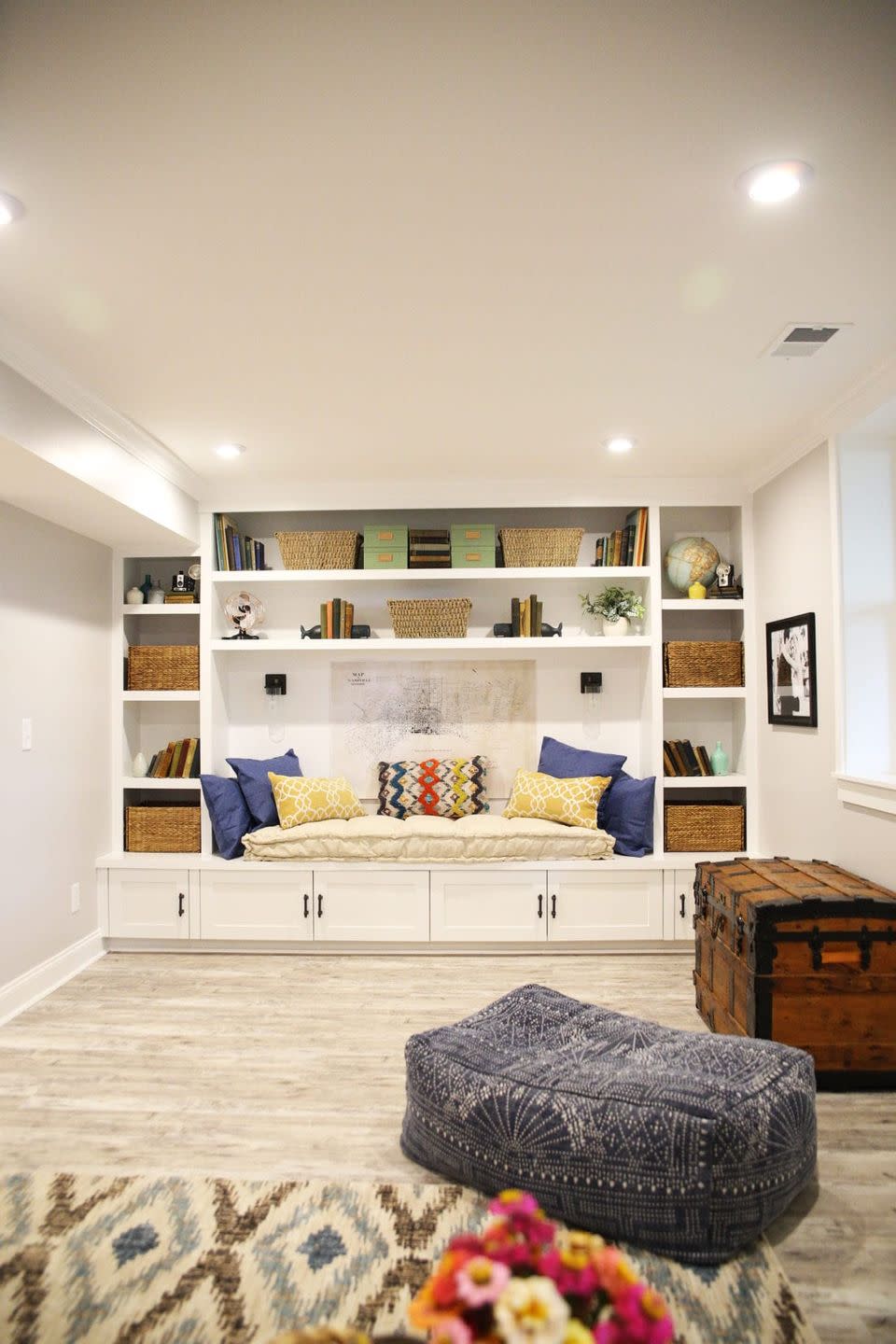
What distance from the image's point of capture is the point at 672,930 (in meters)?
4.55

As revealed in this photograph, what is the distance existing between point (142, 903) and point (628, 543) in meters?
3.34

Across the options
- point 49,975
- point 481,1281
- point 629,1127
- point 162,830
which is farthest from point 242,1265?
point 162,830

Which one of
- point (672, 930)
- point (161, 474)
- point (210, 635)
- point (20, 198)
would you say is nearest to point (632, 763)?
point (672, 930)

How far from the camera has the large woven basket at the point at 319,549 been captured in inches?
193

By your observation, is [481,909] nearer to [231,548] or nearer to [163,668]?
[163,668]

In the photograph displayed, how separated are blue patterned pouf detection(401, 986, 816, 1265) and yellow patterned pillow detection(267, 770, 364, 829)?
2.23 meters

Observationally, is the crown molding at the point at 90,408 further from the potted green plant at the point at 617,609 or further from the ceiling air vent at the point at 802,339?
the ceiling air vent at the point at 802,339

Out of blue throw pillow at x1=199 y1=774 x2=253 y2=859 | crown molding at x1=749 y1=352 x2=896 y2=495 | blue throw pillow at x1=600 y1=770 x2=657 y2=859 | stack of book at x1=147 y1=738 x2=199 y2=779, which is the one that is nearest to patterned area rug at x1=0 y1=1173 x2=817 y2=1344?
blue throw pillow at x1=199 y1=774 x2=253 y2=859

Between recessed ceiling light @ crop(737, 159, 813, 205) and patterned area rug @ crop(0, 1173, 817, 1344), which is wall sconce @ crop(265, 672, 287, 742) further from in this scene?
recessed ceiling light @ crop(737, 159, 813, 205)

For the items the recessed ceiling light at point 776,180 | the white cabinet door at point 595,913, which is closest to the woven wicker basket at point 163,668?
the white cabinet door at point 595,913

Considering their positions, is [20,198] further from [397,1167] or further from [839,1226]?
[839,1226]

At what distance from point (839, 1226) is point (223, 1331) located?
1533 mm

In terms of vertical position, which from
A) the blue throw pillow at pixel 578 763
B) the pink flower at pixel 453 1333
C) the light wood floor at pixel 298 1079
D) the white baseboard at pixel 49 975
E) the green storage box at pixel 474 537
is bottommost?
the light wood floor at pixel 298 1079

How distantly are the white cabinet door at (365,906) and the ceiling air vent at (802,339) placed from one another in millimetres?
2967
